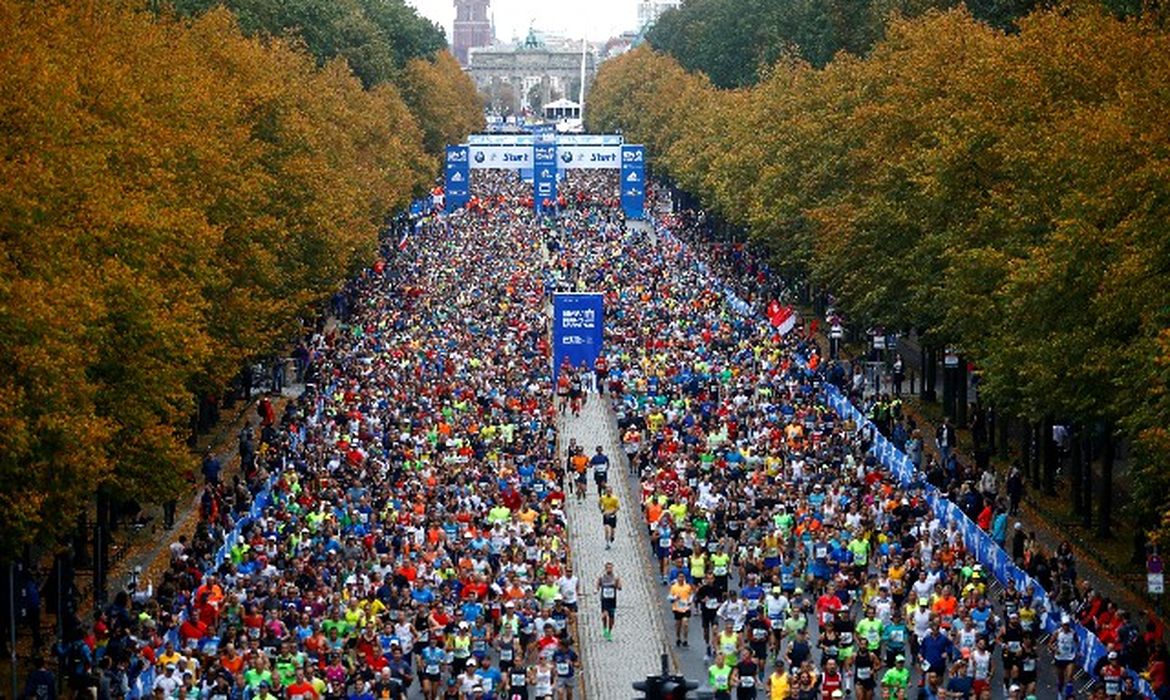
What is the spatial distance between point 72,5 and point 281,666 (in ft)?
93.5

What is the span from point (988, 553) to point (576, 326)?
83.3 feet

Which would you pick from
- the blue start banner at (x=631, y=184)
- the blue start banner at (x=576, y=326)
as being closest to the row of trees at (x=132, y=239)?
the blue start banner at (x=576, y=326)

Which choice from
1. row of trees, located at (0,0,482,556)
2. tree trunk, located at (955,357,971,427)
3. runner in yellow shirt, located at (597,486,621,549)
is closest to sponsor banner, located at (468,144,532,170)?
row of trees, located at (0,0,482,556)

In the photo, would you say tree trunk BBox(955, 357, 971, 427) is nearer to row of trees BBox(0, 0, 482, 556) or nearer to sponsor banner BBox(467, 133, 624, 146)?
row of trees BBox(0, 0, 482, 556)

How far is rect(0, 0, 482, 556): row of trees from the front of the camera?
122 feet

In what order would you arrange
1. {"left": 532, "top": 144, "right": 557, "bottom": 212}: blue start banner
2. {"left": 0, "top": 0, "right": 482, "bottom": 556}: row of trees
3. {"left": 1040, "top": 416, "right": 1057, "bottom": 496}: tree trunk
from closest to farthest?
{"left": 0, "top": 0, "right": 482, "bottom": 556}: row of trees, {"left": 1040, "top": 416, "right": 1057, "bottom": 496}: tree trunk, {"left": 532, "top": 144, "right": 557, "bottom": 212}: blue start banner

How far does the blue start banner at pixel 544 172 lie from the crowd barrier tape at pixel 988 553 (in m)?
75.9

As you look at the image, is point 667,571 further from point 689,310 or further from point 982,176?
point 689,310

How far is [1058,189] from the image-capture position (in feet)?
167

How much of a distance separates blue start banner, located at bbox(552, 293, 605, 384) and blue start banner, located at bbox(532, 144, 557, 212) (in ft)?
220

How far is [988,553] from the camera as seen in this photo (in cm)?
4406

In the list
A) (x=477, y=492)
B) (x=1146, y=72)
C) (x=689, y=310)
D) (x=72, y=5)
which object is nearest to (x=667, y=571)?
(x=477, y=492)

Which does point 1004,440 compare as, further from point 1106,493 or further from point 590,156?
point 590,156

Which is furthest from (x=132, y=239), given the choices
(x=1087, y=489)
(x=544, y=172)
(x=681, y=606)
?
(x=544, y=172)
